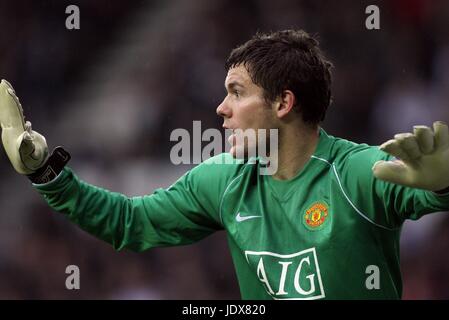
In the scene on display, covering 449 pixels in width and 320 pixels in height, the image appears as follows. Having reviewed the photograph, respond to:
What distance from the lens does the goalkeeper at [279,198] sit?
355 cm

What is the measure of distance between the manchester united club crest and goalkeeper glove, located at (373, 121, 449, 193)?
0.58 m

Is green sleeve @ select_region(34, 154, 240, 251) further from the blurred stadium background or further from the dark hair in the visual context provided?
the blurred stadium background

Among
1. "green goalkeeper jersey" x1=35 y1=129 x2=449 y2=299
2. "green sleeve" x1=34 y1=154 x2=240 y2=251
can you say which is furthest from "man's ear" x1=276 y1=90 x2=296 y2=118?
"green sleeve" x1=34 y1=154 x2=240 y2=251

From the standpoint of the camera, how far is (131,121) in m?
6.83

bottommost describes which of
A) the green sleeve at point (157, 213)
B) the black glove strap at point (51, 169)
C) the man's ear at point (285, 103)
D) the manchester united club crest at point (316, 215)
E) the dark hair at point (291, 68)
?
the manchester united club crest at point (316, 215)

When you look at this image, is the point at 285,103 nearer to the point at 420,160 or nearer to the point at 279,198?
the point at 279,198

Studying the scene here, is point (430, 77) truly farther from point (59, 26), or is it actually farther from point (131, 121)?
point (59, 26)

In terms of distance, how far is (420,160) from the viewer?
3.00m

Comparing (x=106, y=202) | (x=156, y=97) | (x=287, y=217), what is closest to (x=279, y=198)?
(x=287, y=217)

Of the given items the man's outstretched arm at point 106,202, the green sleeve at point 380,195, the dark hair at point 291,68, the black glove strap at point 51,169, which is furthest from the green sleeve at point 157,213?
the green sleeve at point 380,195

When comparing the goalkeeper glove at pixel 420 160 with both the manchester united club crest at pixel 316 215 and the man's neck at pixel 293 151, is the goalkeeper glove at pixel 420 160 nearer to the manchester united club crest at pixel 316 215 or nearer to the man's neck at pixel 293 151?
the manchester united club crest at pixel 316 215

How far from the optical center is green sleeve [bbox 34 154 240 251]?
3.93 m

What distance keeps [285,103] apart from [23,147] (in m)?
1.14
